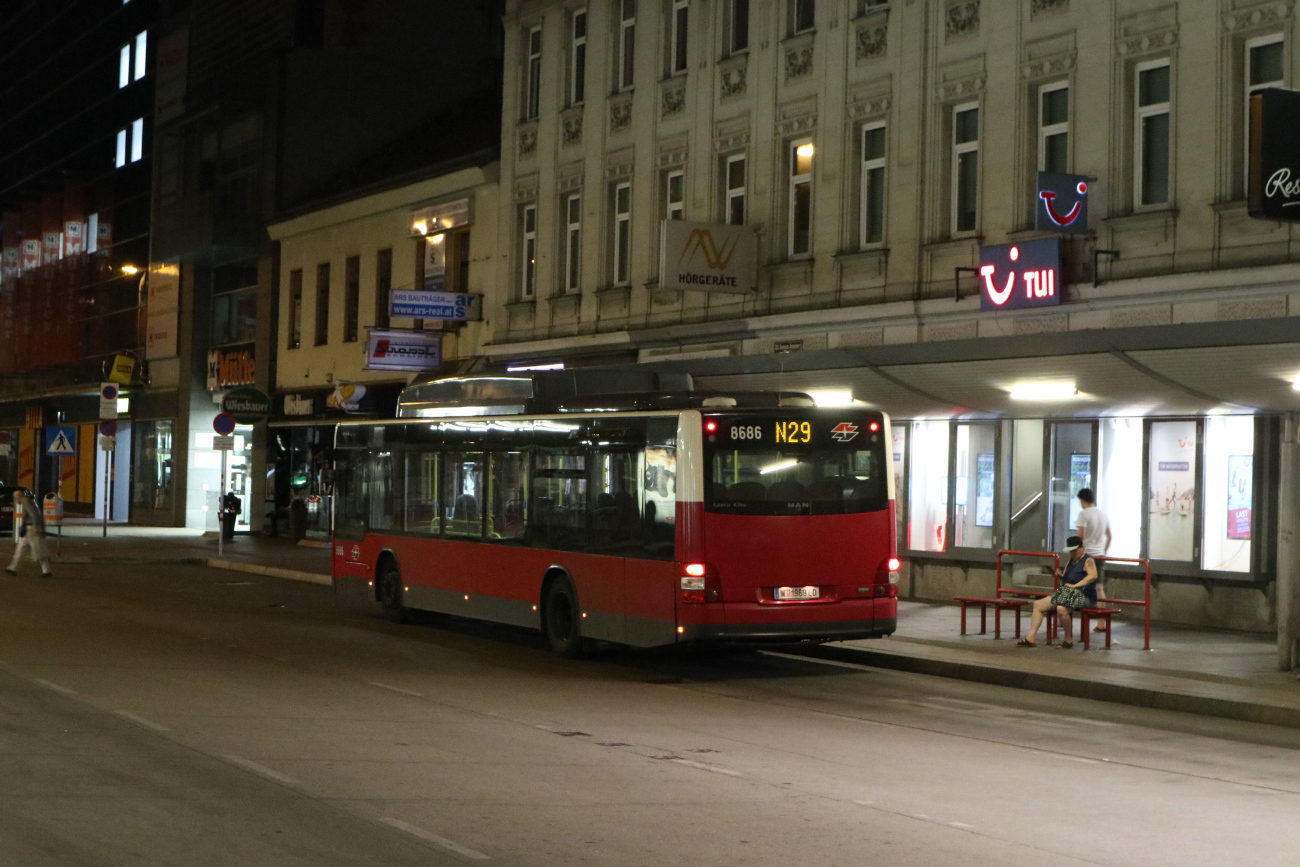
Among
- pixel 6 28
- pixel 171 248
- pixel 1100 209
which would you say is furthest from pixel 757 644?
pixel 6 28

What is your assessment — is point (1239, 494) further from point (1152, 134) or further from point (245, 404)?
point (245, 404)

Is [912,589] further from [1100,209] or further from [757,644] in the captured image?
[757,644]

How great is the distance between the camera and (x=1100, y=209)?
21703 millimetres

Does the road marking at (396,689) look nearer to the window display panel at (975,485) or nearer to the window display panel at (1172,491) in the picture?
the window display panel at (1172,491)

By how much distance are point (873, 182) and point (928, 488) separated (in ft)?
15.9

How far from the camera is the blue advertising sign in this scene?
1378 inches

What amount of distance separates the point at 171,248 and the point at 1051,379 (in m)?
35.1

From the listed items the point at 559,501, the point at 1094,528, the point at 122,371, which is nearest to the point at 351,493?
the point at 559,501

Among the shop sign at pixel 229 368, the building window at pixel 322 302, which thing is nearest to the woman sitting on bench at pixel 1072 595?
the building window at pixel 322 302

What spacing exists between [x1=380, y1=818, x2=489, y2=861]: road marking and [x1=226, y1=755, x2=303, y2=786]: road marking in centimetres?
128

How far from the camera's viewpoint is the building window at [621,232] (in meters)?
32.2

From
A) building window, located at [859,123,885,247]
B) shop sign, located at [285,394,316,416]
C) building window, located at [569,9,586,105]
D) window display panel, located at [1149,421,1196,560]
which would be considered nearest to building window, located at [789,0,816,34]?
building window, located at [859,123,885,247]

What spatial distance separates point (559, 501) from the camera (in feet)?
60.2

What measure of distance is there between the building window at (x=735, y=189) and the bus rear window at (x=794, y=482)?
12611mm
